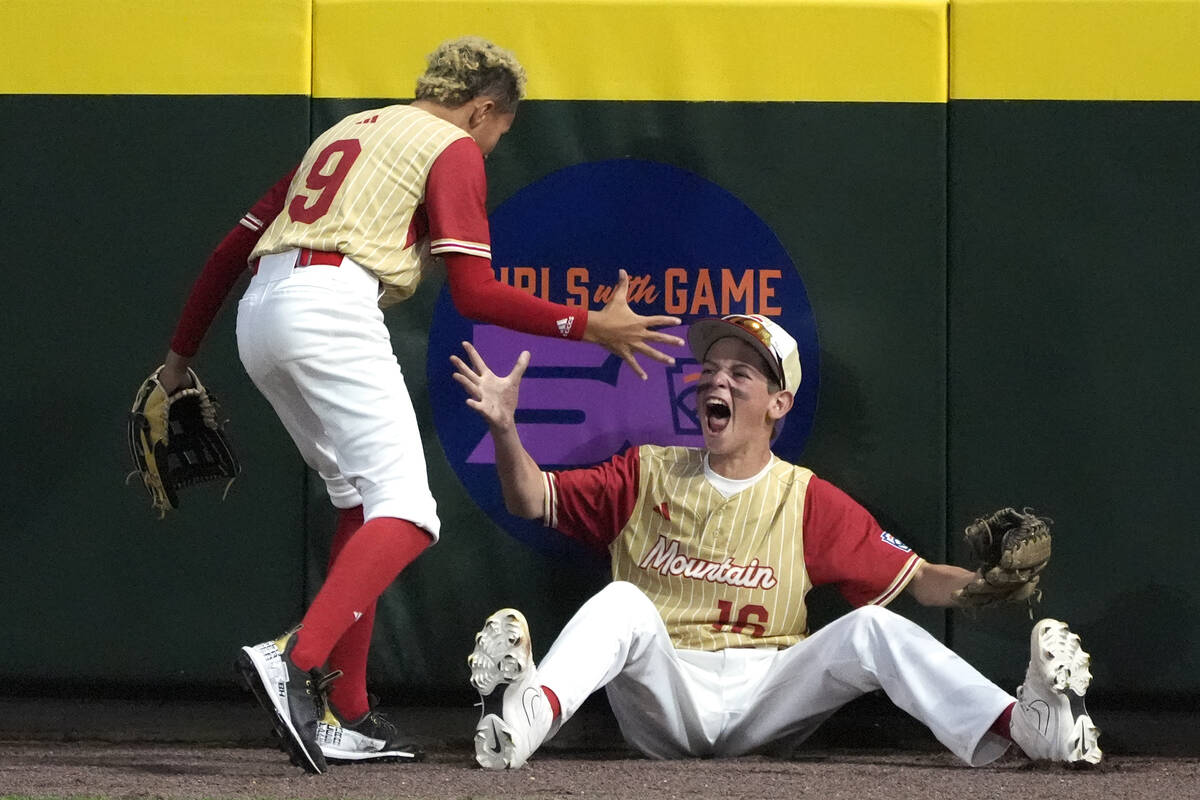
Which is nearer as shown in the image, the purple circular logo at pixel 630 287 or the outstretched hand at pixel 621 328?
the outstretched hand at pixel 621 328

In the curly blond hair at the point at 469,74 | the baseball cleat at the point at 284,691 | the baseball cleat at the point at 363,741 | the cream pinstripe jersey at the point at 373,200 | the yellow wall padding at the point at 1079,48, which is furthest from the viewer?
the yellow wall padding at the point at 1079,48

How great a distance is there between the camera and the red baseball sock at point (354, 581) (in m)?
2.90

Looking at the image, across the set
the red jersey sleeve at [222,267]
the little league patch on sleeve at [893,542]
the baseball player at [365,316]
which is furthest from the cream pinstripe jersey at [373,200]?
the little league patch on sleeve at [893,542]

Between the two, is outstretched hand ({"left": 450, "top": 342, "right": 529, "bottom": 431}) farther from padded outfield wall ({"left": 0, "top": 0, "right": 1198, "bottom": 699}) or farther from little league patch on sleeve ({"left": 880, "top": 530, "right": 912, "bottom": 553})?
little league patch on sleeve ({"left": 880, "top": 530, "right": 912, "bottom": 553})

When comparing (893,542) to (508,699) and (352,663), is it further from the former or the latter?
(352,663)

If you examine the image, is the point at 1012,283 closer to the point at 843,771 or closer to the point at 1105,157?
the point at 1105,157

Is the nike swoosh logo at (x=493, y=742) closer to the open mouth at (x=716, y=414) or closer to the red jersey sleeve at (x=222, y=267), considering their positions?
the open mouth at (x=716, y=414)

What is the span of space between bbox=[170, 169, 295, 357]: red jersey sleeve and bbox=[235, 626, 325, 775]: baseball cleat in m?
0.82

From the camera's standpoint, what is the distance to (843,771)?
3221 millimetres

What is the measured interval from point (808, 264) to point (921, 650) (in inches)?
41.3

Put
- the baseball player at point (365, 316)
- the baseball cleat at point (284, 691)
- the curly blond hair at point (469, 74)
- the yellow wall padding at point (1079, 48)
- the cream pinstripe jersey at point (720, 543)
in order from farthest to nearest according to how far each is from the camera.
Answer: the yellow wall padding at point (1079, 48) < the cream pinstripe jersey at point (720, 543) < the curly blond hair at point (469, 74) < the baseball player at point (365, 316) < the baseball cleat at point (284, 691)

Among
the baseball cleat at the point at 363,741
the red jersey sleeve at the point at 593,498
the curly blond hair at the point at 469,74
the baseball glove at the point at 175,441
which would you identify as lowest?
the baseball cleat at the point at 363,741

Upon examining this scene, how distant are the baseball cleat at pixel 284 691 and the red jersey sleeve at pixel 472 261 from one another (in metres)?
0.75

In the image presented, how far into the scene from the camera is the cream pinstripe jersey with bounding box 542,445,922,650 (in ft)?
11.4
